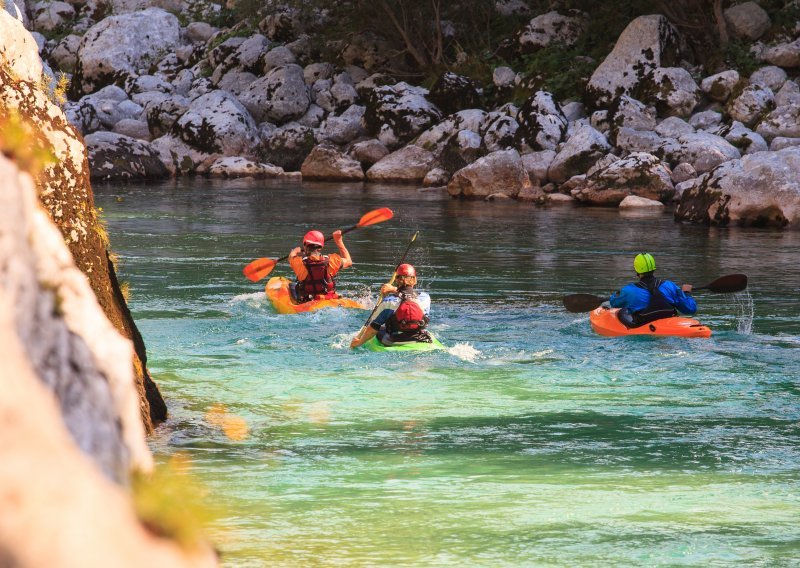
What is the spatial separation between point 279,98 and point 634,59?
11975 mm

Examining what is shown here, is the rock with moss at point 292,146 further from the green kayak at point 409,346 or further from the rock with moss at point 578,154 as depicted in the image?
the green kayak at point 409,346

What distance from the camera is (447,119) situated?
1248 inches

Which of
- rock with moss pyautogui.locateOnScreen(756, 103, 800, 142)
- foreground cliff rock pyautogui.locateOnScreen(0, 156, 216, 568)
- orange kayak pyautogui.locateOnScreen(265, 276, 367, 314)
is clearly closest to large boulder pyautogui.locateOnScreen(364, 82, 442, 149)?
rock with moss pyautogui.locateOnScreen(756, 103, 800, 142)

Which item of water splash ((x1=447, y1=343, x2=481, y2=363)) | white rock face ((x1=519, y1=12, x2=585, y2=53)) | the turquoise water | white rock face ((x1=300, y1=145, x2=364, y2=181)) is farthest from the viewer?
white rock face ((x1=519, y1=12, x2=585, y2=53))

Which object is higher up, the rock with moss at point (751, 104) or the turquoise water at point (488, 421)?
the rock with moss at point (751, 104)

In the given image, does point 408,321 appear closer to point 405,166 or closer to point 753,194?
point 753,194

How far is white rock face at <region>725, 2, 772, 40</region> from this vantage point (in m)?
A: 30.2

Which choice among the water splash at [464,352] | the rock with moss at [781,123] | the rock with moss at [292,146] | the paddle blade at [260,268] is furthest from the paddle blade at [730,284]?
the rock with moss at [292,146]

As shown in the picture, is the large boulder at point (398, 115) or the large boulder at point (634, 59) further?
the large boulder at point (398, 115)

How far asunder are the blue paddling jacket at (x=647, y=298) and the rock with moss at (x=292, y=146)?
2482cm

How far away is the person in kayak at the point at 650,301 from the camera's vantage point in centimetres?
1050

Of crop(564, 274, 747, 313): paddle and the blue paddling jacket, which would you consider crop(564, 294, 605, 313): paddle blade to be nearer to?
crop(564, 274, 747, 313): paddle

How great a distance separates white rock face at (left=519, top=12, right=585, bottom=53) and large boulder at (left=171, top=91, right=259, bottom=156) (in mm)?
8930

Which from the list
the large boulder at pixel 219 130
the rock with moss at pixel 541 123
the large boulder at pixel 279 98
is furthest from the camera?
the large boulder at pixel 279 98
